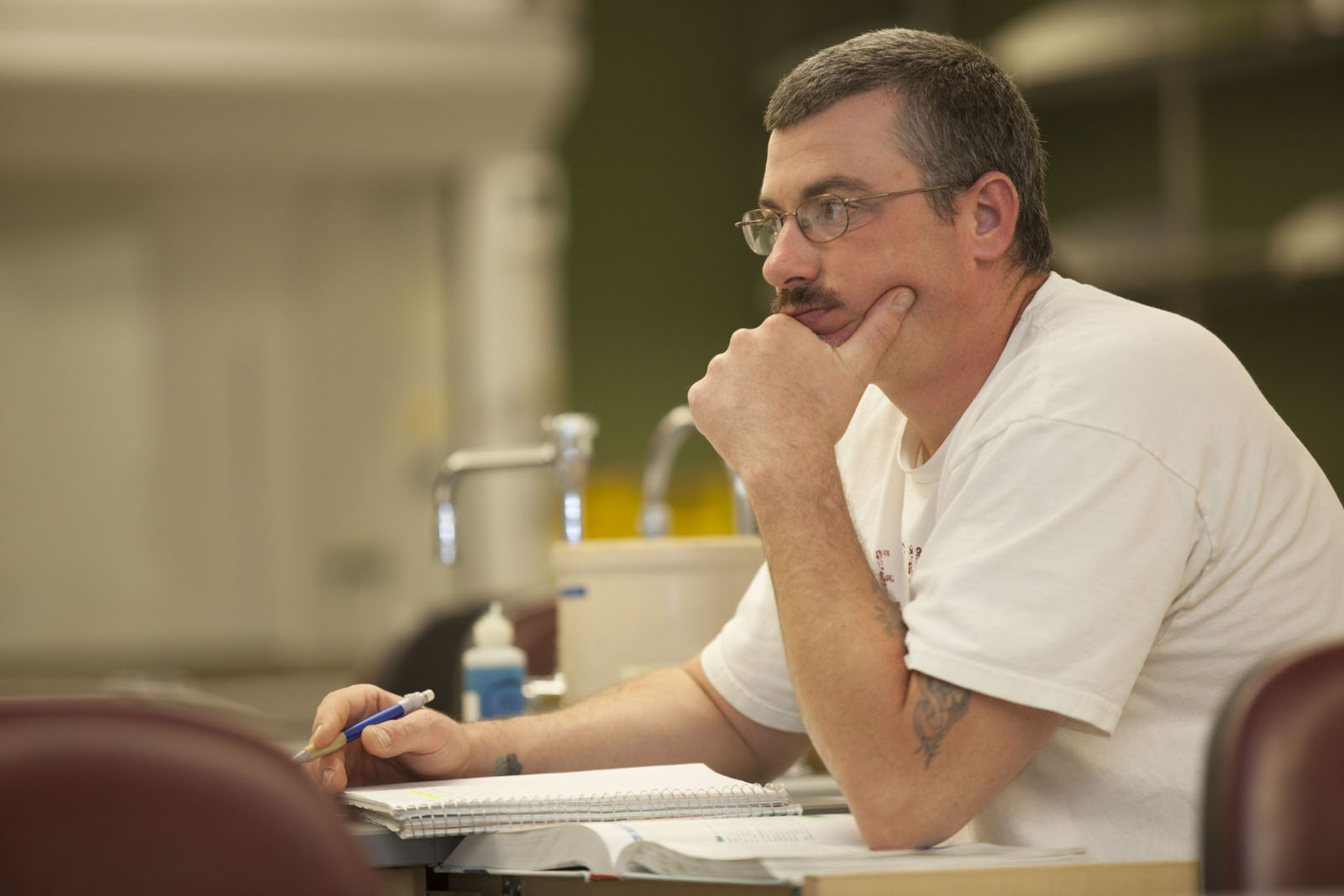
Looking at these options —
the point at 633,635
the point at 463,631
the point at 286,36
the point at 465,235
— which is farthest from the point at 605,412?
the point at 633,635

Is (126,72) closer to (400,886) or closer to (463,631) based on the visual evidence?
(463,631)

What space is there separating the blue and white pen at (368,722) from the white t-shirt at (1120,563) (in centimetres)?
45

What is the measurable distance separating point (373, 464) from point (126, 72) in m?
Answer: 1.45

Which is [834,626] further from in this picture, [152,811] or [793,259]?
[152,811]

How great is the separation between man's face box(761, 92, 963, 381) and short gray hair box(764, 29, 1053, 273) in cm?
1

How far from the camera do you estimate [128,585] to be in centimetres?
479

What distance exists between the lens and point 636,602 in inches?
69.6

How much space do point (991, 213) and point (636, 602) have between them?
0.64m

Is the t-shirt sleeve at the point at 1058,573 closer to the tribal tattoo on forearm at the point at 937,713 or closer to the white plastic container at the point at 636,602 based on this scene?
the tribal tattoo on forearm at the point at 937,713

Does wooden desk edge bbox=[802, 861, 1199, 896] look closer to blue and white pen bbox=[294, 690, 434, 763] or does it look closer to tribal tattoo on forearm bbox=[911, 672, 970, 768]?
tribal tattoo on forearm bbox=[911, 672, 970, 768]

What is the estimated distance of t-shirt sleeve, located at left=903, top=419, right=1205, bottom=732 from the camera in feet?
3.49

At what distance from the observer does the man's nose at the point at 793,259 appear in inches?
53.2

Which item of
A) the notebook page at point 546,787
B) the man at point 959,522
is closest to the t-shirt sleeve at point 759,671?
the man at point 959,522

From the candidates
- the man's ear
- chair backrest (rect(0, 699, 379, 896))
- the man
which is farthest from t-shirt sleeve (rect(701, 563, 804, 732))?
chair backrest (rect(0, 699, 379, 896))
